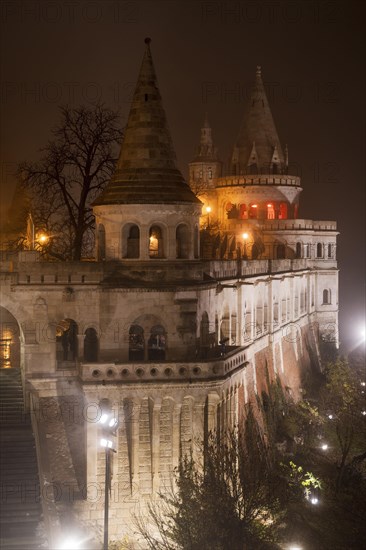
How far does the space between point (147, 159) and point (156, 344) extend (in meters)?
8.85

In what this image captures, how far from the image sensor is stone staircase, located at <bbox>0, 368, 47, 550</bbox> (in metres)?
26.2

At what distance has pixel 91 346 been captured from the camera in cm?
3152

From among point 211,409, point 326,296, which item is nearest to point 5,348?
point 211,409

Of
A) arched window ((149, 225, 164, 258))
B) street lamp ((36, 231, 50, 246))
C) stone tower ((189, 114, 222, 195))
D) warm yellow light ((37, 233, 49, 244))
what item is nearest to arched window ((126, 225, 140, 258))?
arched window ((149, 225, 164, 258))

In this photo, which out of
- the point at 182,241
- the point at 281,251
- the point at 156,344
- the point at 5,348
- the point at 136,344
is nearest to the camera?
the point at 182,241

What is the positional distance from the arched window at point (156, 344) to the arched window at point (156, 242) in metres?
2.71

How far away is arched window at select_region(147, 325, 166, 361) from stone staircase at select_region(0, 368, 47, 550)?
4.80 m

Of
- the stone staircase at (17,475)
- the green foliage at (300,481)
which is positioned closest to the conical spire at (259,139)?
the green foliage at (300,481)

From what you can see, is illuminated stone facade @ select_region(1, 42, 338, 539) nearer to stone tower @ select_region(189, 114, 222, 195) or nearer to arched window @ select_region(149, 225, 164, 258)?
arched window @ select_region(149, 225, 164, 258)

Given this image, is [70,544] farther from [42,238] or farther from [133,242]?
[42,238]

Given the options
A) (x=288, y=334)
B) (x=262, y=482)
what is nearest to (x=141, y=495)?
(x=262, y=482)

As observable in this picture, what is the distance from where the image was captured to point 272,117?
69875mm

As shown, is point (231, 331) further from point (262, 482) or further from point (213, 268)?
point (262, 482)

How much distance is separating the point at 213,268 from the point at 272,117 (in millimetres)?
37654
